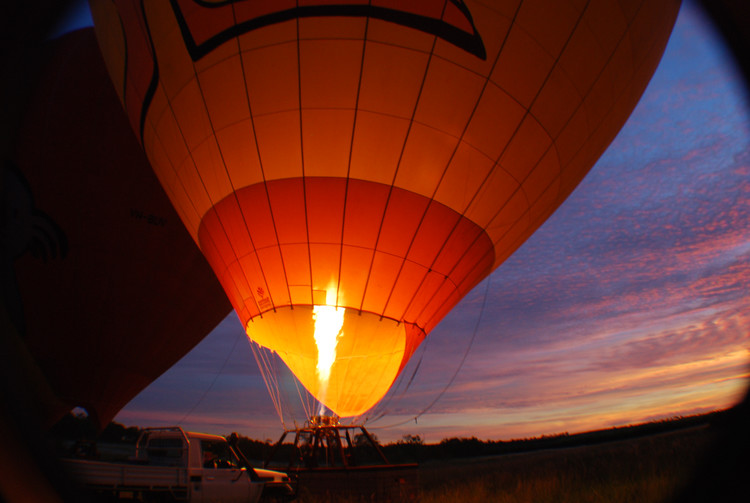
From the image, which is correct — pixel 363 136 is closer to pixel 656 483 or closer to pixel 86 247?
pixel 656 483

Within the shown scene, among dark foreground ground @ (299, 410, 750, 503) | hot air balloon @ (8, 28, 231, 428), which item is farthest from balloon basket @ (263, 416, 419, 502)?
hot air balloon @ (8, 28, 231, 428)

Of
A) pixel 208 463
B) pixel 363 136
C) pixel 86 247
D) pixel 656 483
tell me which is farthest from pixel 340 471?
pixel 86 247

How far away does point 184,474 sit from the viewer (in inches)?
226

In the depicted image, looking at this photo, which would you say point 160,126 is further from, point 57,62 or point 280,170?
point 57,62

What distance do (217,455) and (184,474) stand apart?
1216 millimetres

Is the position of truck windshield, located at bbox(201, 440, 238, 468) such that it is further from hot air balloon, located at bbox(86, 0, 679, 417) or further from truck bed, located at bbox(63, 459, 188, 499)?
hot air balloon, located at bbox(86, 0, 679, 417)

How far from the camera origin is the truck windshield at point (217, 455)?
6.47 metres

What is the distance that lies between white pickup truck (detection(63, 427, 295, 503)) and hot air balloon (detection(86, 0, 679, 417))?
5.17 ft

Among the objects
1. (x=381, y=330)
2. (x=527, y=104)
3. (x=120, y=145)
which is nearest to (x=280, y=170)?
(x=381, y=330)

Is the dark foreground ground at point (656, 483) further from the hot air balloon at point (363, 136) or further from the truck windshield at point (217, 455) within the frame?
the hot air balloon at point (363, 136)

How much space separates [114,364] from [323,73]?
10.7 m

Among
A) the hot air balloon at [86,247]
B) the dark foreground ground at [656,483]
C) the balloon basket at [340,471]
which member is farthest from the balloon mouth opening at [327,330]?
the hot air balloon at [86,247]

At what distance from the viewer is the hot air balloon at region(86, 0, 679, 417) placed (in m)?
5.23

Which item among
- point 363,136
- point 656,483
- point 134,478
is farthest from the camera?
point 363,136
